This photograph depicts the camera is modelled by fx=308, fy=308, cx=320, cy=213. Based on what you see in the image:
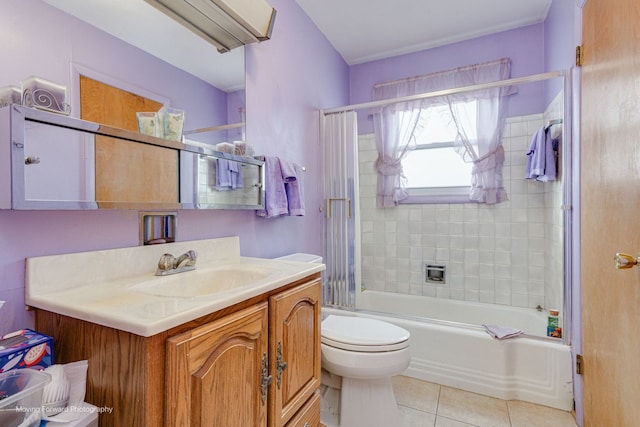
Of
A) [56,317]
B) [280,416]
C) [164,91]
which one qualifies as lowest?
[280,416]

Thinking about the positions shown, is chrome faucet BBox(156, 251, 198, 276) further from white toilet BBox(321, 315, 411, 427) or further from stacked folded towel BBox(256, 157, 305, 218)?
white toilet BBox(321, 315, 411, 427)

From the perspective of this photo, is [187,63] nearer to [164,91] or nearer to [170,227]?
[164,91]

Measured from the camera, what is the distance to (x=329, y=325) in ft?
5.31

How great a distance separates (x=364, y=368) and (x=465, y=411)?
711 mm

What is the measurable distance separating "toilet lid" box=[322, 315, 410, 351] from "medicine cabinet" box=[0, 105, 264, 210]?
804 millimetres

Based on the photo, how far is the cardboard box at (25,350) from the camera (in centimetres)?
69

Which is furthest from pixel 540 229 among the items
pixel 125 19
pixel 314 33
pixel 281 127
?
pixel 125 19

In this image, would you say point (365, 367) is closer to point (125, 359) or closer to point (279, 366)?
point (279, 366)

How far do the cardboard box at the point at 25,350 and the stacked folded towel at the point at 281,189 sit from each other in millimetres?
1026

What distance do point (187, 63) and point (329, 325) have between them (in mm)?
1416

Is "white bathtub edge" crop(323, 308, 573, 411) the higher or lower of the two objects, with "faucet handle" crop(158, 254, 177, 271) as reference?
lower

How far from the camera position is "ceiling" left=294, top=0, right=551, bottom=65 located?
216 centimetres

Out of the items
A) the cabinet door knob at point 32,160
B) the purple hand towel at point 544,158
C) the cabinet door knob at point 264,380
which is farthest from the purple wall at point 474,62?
the cabinet door knob at point 32,160

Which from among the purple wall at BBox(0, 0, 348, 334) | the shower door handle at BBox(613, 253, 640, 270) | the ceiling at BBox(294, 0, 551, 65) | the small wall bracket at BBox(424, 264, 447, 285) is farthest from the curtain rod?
the small wall bracket at BBox(424, 264, 447, 285)
